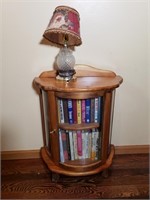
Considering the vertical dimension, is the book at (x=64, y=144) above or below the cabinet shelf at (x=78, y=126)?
below

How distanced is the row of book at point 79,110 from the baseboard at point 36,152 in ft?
1.71

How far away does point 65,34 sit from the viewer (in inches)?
47.4

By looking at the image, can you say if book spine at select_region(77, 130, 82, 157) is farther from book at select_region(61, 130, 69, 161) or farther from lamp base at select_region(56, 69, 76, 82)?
lamp base at select_region(56, 69, 76, 82)

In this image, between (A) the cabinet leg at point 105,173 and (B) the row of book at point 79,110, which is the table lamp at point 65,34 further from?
(A) the cabinet leg at point 105,173

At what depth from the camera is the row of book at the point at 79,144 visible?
1.27 m

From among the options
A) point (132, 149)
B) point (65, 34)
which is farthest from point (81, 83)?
point (132, 149)

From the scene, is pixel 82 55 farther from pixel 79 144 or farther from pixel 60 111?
pixel 79 144

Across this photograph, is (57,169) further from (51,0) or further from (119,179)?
(51,0)

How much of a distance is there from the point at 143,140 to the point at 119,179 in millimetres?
422

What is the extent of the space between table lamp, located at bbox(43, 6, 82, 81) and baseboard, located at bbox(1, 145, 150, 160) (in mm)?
687

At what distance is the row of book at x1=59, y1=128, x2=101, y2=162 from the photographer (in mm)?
1269

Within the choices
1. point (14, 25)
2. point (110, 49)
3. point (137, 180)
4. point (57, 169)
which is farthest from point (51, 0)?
point (137, 180)

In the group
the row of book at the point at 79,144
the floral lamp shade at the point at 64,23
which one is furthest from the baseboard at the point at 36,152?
the floral lamp shade at the point at 64,23

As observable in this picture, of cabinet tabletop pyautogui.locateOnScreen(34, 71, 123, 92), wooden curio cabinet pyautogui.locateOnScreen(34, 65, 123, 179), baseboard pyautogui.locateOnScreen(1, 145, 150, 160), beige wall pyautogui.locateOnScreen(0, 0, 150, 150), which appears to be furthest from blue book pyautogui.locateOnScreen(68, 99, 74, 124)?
baseboard pyautogui.locateOnScreen(1, 145, 150, 160)
